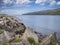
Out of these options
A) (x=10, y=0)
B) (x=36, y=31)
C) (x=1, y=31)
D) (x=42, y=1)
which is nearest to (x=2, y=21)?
(x=1, y=31)

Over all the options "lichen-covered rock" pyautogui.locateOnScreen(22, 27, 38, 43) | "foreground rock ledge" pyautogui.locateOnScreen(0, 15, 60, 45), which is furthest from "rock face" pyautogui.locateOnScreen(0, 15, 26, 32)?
"lichen-covered rock" pyautogui.locateOnScreen(22, 27, 38, 43)

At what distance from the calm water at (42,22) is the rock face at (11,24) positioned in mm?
140

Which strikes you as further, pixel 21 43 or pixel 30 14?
pixel 30 14

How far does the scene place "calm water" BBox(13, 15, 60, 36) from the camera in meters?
3.63

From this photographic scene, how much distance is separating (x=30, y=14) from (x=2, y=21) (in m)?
0.73

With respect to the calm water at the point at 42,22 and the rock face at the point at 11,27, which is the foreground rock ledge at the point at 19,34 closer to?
the rock face at the point at 11,27

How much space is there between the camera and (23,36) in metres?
3.56

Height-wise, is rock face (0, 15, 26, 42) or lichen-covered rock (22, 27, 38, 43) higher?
rock face (0, 15, 26, 42)

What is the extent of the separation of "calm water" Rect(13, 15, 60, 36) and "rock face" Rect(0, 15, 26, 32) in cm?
14

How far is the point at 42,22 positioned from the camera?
3629 millimetres

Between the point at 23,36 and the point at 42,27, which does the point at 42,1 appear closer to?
the point at 42,27

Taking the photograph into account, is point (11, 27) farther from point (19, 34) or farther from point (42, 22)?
point (42, 22)

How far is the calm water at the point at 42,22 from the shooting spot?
3.63 m

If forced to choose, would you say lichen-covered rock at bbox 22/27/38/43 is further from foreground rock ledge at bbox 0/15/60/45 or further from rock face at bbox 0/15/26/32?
rock face at bbox 0/15/26/32
